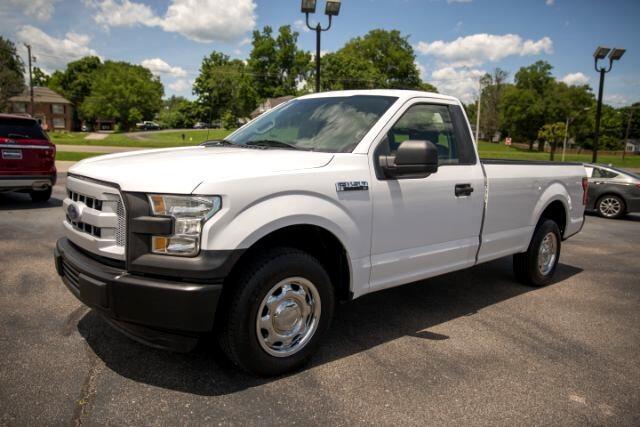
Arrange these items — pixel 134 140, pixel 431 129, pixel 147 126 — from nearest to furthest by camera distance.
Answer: pixel 431 129, pixel 134 140, pixel 147 126

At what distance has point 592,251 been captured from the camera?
787cm

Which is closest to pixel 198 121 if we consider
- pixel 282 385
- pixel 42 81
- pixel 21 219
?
pixel 42 81

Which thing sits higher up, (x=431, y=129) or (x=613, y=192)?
(x=431, y=129)

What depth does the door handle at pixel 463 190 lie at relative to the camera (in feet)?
13.3

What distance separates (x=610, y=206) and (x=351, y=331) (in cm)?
1129

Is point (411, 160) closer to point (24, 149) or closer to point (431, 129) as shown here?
point (431, 129)

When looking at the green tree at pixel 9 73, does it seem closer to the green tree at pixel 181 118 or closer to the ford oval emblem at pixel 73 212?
the green tree at pixel 181 118

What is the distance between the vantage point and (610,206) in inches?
494

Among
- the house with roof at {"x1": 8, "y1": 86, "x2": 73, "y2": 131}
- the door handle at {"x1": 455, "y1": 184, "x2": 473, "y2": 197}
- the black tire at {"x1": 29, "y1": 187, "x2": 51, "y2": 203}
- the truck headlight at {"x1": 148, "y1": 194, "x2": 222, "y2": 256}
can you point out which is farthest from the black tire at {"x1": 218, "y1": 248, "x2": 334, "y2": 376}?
the house with roof at {"x1": 8, "y1": 86, "x2": 73, "y2": 131}

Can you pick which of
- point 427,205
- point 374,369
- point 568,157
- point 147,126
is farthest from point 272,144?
point 147,126

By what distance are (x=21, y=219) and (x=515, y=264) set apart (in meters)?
7.95

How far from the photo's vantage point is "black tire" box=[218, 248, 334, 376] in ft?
9.32

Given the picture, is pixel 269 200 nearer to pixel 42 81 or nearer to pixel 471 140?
pixel 471 140

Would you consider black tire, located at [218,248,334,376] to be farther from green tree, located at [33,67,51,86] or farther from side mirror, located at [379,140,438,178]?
green tree, located at [33,67,51,86]
